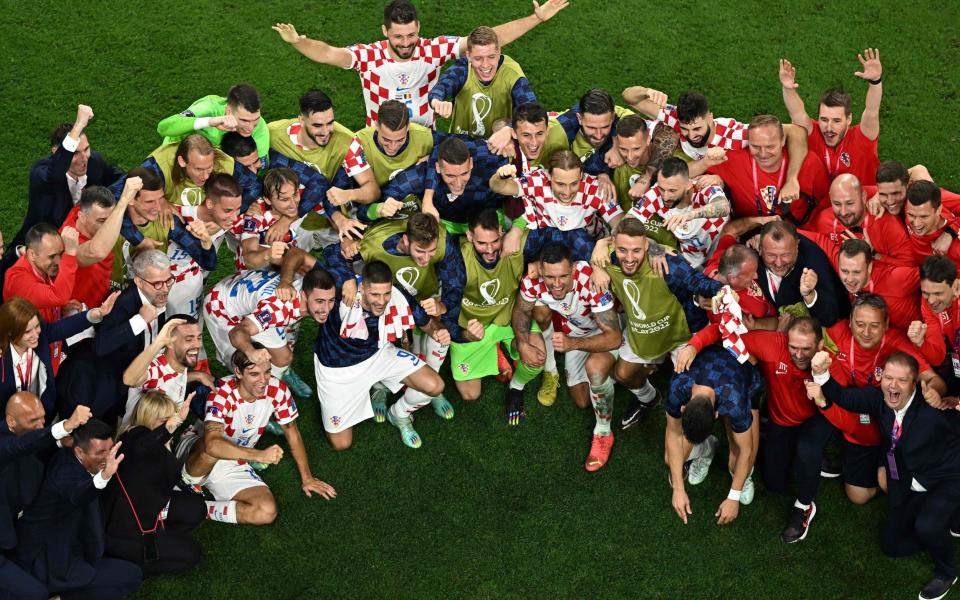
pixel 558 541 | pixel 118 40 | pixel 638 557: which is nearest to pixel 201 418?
pixel 558 541

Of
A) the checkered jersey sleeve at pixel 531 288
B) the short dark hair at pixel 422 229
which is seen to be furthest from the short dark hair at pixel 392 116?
the checkered jersey sleeve at pixel 531 288

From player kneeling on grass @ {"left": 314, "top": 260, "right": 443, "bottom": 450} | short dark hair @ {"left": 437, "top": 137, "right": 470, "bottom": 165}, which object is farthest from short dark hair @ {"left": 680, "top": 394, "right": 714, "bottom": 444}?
short dark hair @ {"left": 437, "top": 137, "right": 470, "bottom": 165}

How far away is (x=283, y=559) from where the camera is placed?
290 inches

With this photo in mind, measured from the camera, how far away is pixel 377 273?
24.0 ft

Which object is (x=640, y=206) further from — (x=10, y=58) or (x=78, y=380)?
(x=10, y=58)

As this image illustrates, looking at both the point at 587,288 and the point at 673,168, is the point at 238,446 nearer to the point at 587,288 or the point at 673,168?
the point at 587,288

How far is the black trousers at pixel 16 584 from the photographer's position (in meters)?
6.63

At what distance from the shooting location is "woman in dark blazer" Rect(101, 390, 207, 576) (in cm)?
700

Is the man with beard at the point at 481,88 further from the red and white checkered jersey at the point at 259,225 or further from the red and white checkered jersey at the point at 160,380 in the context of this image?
the red and white checkered jersey at the point at 160,380

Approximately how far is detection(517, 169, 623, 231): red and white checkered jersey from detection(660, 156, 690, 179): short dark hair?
46 cm

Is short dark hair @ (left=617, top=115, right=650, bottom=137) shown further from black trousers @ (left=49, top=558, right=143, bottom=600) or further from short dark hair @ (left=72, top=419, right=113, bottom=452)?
black trousers @ (left=49, top=558, right=143, bottom=600)

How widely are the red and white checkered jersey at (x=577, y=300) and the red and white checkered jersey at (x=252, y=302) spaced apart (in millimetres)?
1433

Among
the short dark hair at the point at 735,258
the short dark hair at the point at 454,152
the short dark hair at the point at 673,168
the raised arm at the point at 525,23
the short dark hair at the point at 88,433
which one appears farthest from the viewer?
the raised arm at the point at 525,23

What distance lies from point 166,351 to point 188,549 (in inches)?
45.6
